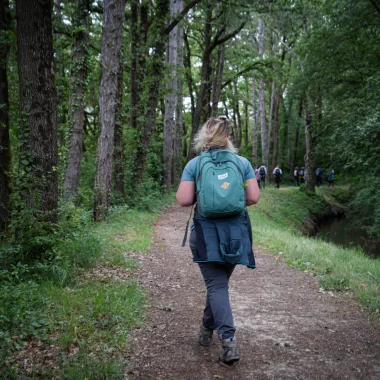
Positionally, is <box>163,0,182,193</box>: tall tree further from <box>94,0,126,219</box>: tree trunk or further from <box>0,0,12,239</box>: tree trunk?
<box>0,0,12,239</box>: tree trunk

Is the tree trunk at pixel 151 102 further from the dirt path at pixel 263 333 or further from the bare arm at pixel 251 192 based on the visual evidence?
the bare arm at pixel 251 192

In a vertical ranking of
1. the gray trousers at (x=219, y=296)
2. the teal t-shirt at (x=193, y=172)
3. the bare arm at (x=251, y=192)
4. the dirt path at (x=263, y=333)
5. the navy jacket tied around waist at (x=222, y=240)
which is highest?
the teal t-shirt at (x=193, y=172)

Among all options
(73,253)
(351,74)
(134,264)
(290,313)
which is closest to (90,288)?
(73,253)

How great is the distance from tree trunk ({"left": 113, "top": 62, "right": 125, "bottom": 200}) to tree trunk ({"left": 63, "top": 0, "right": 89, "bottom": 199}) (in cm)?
174

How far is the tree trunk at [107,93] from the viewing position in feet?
31.2

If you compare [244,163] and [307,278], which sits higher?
[244,163]

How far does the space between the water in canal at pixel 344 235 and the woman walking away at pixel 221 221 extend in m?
12.8

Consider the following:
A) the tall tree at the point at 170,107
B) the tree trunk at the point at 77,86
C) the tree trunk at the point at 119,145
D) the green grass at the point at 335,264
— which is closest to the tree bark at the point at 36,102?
Result: the green grass at the point at 335,264

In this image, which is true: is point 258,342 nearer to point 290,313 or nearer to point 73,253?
point 290,313

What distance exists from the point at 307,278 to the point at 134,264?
3.03 meters

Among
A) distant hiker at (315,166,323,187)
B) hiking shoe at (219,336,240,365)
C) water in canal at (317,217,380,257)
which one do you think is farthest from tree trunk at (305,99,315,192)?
hiking shoe at (219,336,240,365)

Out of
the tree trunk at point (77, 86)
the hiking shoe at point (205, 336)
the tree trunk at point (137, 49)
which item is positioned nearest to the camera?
the hiking shoe at point (205, 336)

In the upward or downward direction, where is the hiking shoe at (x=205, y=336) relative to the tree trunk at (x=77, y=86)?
downward

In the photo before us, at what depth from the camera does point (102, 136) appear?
998 centimetres
